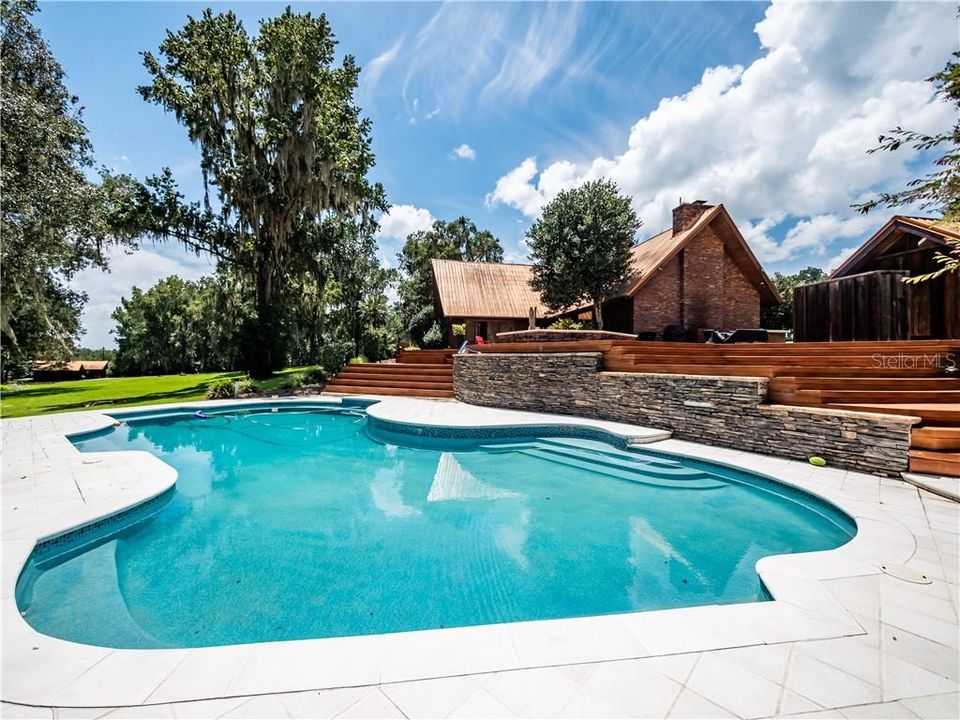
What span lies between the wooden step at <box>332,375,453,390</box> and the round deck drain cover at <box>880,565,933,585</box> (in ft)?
42.3

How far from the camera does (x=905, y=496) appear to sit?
15.9ft

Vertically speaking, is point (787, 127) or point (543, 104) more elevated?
point (543, 104)

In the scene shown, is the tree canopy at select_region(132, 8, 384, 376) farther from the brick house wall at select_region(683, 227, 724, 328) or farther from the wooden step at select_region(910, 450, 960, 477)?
the wooden step at select_region(910, 450, 960, 477)

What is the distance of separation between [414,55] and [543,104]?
431cm

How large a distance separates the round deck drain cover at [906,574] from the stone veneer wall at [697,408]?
325 cm

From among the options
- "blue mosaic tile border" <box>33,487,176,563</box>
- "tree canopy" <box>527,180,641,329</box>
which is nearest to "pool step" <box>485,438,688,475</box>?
"blue mosaic tile border" <box>33,487,176,563</box>

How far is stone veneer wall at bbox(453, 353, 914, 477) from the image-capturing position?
582 cm

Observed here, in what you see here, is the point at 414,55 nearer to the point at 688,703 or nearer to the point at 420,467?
the point at 420,467

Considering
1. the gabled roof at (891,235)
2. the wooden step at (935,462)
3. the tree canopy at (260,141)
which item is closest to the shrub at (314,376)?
the tree canopy at (260,141)

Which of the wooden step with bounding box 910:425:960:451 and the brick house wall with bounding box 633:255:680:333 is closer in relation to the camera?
the wooden step with bounding box 910:425:960:451

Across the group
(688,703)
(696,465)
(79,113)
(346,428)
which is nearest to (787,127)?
(696,465)

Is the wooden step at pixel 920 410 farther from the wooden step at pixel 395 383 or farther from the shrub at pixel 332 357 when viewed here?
the shrub at pixel 332 357

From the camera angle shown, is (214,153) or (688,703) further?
(214,153)

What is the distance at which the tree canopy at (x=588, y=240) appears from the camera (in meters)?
16.4
